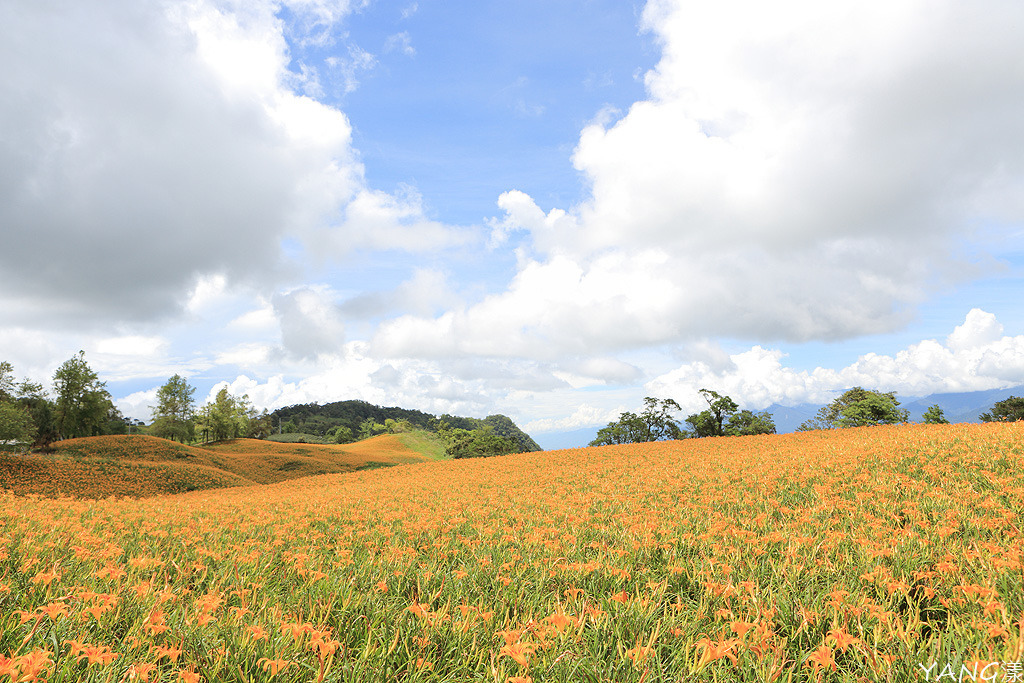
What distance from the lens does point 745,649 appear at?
2727 mm

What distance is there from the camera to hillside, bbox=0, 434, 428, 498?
724 inches

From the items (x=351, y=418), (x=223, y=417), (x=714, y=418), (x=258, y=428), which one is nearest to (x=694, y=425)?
(x=714, y=418)

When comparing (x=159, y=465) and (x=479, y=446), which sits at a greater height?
(x=159, y=465)

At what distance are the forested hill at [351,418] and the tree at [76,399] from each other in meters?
52.8

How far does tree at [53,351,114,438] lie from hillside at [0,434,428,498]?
693 inches

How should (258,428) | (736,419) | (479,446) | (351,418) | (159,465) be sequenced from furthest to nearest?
1. (351,418)
2. (258,428)
3. (479,446)
4. (736,419)
5. (159,465)

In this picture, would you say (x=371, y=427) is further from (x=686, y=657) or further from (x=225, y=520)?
(x=686, y=657)

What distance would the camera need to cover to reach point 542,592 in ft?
12.7

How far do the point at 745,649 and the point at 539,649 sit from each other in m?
1.25

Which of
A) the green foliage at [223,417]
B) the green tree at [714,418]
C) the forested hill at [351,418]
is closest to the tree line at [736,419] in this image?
the green tree at [714,418]

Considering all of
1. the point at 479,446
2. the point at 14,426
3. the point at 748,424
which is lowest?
the point at 479,446

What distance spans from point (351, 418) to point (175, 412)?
67038mm

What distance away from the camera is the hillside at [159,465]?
724 inches

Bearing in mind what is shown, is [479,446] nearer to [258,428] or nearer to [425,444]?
[425,444]
